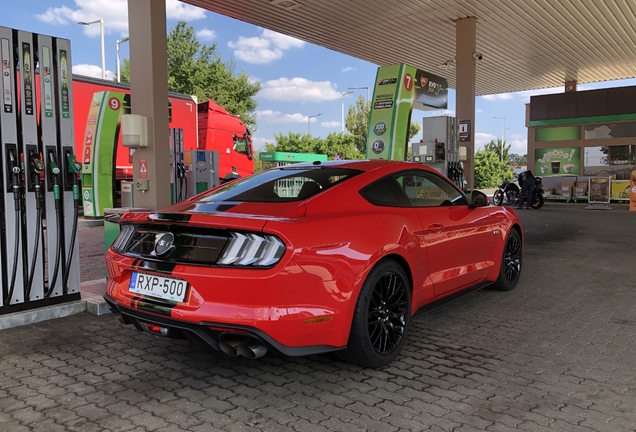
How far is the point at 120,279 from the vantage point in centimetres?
325

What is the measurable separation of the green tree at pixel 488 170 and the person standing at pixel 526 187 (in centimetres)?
2428

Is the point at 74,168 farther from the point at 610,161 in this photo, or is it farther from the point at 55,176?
the point at 610,161

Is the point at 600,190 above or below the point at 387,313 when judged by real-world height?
above

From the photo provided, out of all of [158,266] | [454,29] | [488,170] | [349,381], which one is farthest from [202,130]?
[488,170]

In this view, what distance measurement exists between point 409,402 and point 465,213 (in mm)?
2083

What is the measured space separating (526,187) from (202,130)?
1178 centimetres

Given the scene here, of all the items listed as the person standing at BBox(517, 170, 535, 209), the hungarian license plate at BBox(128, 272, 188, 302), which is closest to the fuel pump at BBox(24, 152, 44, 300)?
the hungarian license plate at BBox(128, 272, 188, 302)

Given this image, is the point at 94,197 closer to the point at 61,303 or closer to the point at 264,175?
the point at 61,303

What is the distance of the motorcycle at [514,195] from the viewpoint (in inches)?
731

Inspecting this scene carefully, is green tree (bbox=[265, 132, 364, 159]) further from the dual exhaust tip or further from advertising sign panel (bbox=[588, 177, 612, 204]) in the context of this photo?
the dual exhaust tip

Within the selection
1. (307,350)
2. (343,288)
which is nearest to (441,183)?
(343,288)

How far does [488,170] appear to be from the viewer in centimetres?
4300

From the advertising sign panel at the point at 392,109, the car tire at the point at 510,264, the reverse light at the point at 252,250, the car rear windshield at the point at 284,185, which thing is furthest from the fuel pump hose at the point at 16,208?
the advertising sign panel at the point at 392,109

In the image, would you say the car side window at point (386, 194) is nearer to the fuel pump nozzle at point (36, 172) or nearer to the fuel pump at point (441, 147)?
the fuel pump nozzle at point (36, 172)
